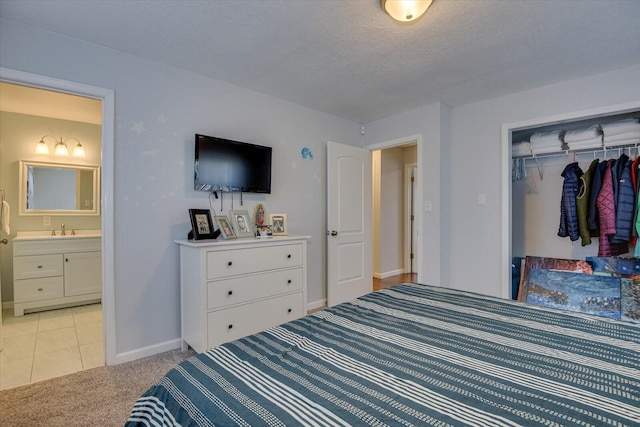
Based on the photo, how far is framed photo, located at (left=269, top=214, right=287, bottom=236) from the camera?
325cm

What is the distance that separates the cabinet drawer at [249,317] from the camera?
2.40 m

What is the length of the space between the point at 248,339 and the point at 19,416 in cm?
168

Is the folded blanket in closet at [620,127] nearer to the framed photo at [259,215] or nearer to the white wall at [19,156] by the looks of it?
the framed photo at [259,215]

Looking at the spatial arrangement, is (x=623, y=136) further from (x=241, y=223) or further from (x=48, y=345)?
(x=48, y=345)

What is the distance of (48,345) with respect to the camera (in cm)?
273

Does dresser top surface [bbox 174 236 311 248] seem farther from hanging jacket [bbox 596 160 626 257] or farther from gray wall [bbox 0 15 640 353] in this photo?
hanging jacket [bbox 596 160 626 257]

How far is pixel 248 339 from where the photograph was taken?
3.96 ft

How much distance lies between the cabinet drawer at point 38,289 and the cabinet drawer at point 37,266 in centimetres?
6

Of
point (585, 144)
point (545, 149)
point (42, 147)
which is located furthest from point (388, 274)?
point (42, 147)

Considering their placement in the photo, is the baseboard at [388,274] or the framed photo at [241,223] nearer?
the framed photo at [241,223]

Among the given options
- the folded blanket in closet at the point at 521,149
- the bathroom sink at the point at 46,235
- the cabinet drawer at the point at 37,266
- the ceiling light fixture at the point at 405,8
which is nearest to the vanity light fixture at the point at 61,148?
the bathroom sink at the point at 46,235

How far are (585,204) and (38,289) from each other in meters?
5.94

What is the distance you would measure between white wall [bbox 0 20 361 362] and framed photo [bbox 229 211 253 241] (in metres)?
0.18

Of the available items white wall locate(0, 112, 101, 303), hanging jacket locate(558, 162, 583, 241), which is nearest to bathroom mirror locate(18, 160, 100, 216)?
white wall locate(0, 112, 101, 303)
